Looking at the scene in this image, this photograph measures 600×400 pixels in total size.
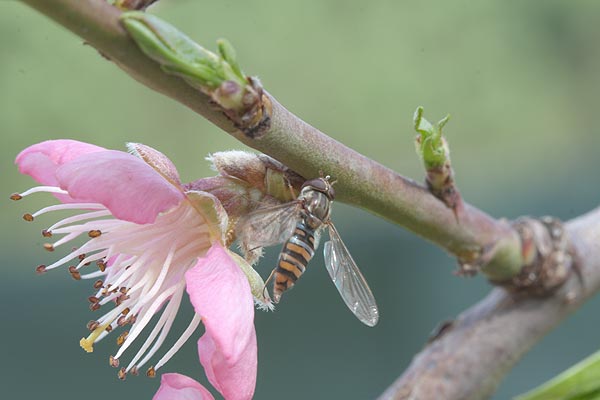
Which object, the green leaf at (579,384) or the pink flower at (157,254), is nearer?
the pink flower at (157,254)

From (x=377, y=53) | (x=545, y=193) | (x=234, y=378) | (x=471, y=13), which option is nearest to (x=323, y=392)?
(x=545, y=193)

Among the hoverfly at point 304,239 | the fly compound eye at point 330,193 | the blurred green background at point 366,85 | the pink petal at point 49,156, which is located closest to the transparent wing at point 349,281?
the hoverfly at point 304,239

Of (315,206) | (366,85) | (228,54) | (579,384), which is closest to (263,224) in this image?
(315,206)

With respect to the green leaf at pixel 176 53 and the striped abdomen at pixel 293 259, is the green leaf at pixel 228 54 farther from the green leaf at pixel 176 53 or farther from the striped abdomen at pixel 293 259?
the striped abdomen at pixel 293 259

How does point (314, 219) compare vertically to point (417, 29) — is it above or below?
below

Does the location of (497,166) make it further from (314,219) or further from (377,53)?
(314,219)

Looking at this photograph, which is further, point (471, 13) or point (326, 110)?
point (471, 13)

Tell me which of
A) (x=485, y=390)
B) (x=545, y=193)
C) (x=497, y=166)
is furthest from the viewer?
(x=497, y=166)
